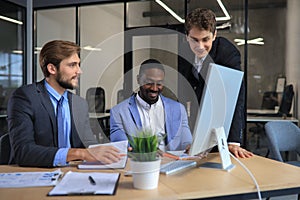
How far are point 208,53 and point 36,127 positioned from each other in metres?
1.07

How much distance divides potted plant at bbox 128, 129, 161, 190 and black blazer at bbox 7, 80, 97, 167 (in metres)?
0.54

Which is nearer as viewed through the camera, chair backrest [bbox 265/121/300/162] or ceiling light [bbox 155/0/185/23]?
chair backrest [bbox 265/121/300/162]

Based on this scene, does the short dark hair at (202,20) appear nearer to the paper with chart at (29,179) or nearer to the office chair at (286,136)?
the paper with chart at (29,179)

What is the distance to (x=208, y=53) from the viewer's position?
1.95 meters

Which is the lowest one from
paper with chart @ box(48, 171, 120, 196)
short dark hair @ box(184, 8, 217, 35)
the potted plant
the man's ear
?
paper with chart @ box(48, 171, 120, 196)

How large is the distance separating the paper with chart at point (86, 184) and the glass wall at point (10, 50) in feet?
14.2

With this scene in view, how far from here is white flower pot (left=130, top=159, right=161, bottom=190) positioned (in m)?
1.19

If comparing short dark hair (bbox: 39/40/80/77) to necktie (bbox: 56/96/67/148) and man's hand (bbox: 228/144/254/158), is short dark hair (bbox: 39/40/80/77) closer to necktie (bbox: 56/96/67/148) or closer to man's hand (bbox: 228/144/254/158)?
necktie (bbox: 56/96/67/148)

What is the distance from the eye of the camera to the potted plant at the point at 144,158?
3.91 feet

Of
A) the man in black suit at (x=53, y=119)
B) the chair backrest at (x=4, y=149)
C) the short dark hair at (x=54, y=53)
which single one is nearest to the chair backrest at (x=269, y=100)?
the man in black suit at (x=53, y=119)

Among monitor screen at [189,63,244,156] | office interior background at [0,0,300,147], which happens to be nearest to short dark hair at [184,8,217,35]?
monitor screen at [189,63,244,156]

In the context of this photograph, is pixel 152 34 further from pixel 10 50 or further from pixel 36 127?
pixel 36 127

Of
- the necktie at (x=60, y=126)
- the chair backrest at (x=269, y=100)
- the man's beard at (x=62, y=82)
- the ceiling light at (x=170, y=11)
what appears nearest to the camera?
the necktie at (x=60, y=126)

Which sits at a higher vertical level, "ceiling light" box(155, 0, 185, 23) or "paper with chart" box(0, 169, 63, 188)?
"ceiling light" box(155, 0, 185, 23)
